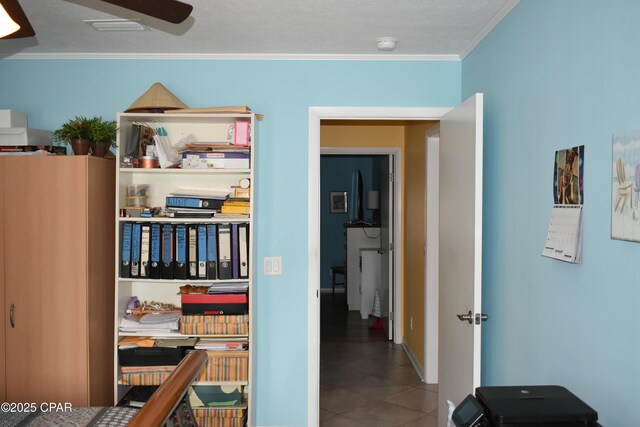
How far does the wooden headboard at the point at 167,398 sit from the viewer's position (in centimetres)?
140

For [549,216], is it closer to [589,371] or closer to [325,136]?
[589,371]

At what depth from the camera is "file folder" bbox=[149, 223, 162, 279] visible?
343cm

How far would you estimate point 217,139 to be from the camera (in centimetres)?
373

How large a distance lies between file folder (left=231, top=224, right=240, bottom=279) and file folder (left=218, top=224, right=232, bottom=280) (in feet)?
0.06

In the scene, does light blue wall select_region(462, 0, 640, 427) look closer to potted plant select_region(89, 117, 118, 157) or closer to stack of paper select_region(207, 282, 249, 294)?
stack of paper select_region(207, 282, 249, 294)

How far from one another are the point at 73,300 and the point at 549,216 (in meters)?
2.47

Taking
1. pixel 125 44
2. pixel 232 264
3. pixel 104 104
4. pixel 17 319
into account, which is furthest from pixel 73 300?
pixel 125 44

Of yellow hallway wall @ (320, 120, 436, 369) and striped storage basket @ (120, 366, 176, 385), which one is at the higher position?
yellow hallway wall @ (320, 120, 436, 369)

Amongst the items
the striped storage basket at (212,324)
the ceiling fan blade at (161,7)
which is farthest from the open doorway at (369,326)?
the ceiling fan blade at (161,7)

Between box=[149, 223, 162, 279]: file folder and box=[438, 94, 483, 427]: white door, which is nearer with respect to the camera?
box=[438, 94, 483, 427]: white door

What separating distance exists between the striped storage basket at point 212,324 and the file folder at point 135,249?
0.38 meters

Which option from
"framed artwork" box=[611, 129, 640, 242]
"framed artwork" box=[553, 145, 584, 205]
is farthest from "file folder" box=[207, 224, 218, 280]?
"framed artwork" box=[611, 129, 640, 242]

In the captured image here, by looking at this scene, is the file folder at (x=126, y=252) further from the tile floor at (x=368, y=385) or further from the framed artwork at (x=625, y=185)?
the framed artwork at (x=625, y=185)

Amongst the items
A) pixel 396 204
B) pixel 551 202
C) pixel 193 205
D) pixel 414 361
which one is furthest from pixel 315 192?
pixel 396 204
